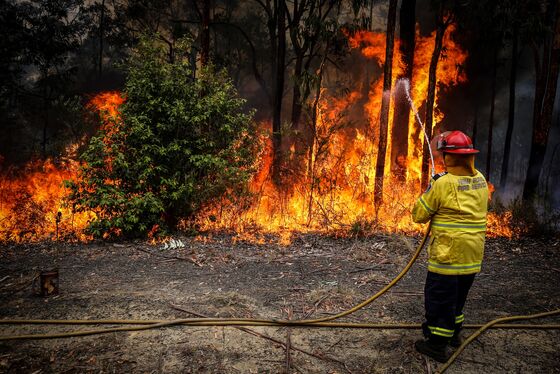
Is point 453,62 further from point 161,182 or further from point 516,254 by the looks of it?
point 161,182

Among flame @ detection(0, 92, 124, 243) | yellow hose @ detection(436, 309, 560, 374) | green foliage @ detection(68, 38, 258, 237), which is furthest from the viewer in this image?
flame @ detection(0, 92, 124, 243)

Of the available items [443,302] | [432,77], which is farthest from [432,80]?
[443,302]

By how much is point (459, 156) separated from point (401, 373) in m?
2.20

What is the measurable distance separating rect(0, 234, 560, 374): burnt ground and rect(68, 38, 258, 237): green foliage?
37.7 inches

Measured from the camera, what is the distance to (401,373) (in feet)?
11.8

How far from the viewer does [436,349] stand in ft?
12.4

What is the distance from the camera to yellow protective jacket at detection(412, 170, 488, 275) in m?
3.61

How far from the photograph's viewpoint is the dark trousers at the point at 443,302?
3.64 metres

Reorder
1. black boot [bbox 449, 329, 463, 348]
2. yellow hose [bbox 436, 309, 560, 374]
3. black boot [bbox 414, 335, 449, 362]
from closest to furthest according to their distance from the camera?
yellow hose [bbox 436, 309, 560, 374] < black boot [bbox 414, 335, 449, 362] < black boot [bbox 449, 329, 463, 348]

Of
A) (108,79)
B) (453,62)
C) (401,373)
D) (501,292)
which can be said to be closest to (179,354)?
(401,373)

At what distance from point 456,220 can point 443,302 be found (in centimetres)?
82

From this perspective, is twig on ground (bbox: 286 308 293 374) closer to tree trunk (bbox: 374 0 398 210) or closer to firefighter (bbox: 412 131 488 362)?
firefighter (bbox: 412 131 488 362)

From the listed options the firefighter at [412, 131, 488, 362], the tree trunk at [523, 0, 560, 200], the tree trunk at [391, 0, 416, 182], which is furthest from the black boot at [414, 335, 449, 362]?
the tree trunk at [391, 0, 416, 182]

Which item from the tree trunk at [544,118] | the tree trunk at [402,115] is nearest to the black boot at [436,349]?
the tree trunk at [544,118]
